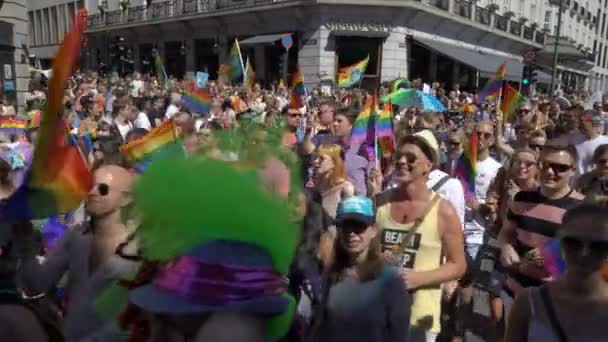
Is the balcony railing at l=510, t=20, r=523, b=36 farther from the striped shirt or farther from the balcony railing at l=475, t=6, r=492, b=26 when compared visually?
the striped shirt

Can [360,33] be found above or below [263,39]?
above

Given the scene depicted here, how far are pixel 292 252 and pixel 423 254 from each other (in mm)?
1472

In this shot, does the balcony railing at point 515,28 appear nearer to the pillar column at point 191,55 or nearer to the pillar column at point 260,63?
the pillar column at point 260,63

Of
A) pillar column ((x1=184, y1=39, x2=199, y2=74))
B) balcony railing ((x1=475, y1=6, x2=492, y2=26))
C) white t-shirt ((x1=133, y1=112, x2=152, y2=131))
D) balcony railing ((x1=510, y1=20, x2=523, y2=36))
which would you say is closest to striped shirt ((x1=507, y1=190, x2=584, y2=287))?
white t-shirt ((x1=133, y1=112, x2=152, y2=131))

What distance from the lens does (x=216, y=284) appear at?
125cm

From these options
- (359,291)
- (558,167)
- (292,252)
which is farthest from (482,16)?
(292,252)

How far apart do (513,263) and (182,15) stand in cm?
2926

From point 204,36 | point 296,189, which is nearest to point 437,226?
point 296,189

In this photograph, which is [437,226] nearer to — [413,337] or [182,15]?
[413,337]

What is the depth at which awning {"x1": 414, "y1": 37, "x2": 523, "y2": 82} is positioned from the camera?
976 inches

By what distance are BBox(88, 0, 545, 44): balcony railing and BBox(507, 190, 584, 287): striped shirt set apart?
69.4 feet

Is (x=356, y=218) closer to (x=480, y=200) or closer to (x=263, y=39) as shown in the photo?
(x=480, y=200)

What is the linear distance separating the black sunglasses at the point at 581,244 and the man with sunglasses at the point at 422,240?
868 mm

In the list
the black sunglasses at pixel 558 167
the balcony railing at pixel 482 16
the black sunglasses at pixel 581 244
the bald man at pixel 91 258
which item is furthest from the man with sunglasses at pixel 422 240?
the balcony railing at pixel 482 16
